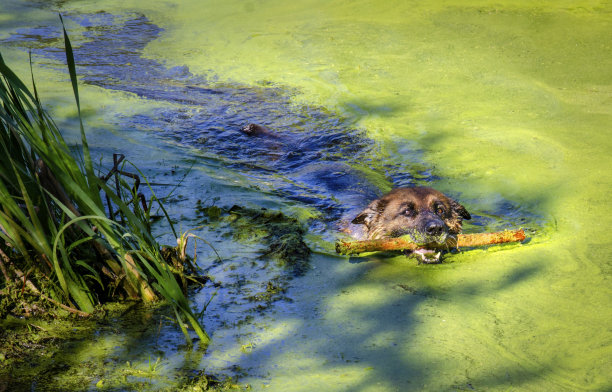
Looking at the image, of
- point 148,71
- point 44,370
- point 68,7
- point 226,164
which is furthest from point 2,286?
point 68,7

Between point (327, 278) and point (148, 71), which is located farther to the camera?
point (148, 71)

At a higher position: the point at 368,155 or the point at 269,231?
the point at 269,231

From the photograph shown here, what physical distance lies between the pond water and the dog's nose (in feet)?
0.75

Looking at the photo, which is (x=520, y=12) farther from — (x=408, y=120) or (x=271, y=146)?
(x=271, y=146)

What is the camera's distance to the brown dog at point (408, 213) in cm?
470

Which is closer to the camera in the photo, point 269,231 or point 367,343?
point 367,343

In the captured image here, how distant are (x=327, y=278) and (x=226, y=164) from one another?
283 centimetres

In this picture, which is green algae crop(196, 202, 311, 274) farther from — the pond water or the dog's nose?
the dog's nose

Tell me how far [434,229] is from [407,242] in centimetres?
21

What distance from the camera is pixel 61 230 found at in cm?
271

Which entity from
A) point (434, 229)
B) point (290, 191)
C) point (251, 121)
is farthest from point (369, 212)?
point (251, 121)

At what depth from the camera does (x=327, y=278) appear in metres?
3.88

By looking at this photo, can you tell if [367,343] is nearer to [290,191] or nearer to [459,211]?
[459,211]

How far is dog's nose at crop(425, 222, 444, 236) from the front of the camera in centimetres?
420
